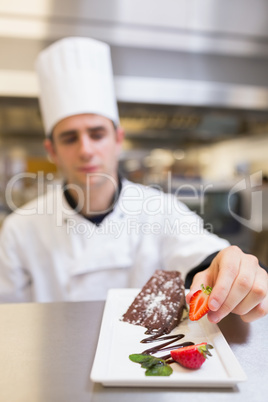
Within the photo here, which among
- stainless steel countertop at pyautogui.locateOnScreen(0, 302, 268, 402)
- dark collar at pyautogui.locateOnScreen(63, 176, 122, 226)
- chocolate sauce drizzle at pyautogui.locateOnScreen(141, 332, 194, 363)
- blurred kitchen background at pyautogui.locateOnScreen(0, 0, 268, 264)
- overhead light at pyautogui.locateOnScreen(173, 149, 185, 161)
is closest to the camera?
stainless steel countertop at pyautogui.locateOnScreen(0, 302, 268, 402)

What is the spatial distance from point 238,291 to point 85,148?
0.79 meters

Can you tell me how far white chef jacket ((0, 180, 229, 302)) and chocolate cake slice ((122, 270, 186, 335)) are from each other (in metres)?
0.40

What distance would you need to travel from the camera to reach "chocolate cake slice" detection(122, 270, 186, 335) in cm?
63

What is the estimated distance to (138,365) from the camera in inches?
19.2

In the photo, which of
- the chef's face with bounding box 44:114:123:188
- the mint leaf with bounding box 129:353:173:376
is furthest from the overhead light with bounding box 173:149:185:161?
the mint leaf with bounding box 129:353:173:376

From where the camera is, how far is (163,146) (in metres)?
5.44

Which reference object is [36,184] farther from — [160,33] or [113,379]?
[113,379]

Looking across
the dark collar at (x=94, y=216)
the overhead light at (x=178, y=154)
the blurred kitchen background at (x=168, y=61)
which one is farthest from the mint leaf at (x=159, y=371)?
the overhead light at (x=178, y=154)

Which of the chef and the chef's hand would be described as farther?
the chef

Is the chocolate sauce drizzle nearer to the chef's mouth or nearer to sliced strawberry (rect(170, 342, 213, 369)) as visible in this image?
sliced strawberry (rect(170, 342, 213, 369))

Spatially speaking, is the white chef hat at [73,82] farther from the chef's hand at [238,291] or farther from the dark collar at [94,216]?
the chef's hand at [238,291]

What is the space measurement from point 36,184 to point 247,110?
5.62ft

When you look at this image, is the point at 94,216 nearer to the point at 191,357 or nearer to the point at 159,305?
the point at 159,305

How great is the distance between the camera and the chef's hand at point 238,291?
0.60 meters
